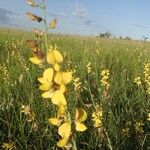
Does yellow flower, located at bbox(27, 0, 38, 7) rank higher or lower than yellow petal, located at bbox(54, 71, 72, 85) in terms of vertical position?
higher

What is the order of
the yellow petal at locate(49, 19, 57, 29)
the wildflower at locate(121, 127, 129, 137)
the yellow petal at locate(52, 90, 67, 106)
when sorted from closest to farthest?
the yellow petal at locate(52, 90, 67, 106)
the yellow petal at locate(49, 19, 57, 29)
the wildflower at locate(121, 127, 129, 137)

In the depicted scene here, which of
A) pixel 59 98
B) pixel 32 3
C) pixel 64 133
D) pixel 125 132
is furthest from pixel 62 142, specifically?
pixel 125 132

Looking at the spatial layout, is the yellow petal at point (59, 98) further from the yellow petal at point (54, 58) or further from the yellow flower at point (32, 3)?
the yellow flower at point (32, 3)

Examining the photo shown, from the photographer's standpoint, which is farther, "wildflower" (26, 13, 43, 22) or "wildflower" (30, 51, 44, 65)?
"wildflower" (26, 13, 43, 22)

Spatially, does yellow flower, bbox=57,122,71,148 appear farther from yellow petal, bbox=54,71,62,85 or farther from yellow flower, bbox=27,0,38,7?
yellow flower, bbox=27,0,38,7

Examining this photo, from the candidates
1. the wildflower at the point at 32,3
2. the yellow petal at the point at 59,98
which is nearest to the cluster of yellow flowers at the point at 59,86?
the yellow petal at the point at 59,98

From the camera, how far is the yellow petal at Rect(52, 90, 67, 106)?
1.01m

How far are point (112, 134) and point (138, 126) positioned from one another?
0.77 ft

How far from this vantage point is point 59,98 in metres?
1.01

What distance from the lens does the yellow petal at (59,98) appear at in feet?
3.30

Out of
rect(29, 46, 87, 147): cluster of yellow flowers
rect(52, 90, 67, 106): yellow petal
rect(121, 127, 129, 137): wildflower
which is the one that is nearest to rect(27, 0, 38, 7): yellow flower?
rect(29, 46, 87, 147): cluster of yellow flowers

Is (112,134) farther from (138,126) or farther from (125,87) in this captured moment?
(125,87)

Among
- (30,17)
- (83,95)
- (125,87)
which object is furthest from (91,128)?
(30,17)

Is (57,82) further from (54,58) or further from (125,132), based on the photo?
(125,132)
